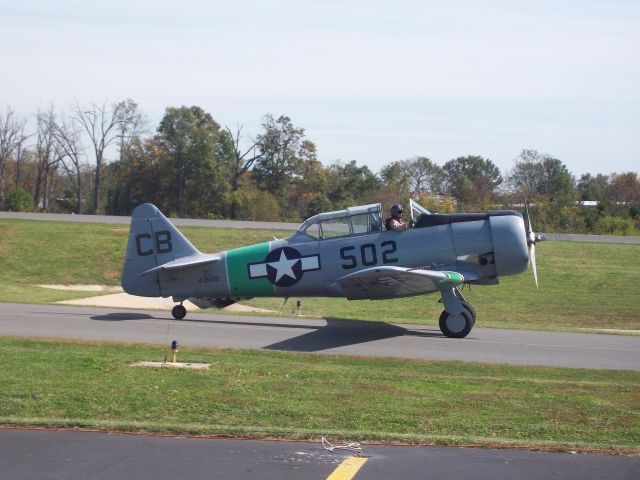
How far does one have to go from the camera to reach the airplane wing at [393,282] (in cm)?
1678

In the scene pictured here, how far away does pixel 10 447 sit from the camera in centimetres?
819

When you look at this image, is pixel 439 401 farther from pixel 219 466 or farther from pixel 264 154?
pixel 264 154

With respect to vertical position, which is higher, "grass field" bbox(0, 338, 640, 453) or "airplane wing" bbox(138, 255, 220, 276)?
"airplane wing" bbox(138, 255, 220, 276)

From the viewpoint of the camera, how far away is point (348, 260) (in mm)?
18719

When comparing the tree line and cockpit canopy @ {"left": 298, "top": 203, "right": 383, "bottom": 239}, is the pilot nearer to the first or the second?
cockpit canopy @ {"left": 298, "top": 203, "right": 383, "bottom": 239}

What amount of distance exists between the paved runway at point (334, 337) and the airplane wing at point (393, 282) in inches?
35.3

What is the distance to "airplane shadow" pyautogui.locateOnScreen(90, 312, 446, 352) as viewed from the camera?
16328 mm

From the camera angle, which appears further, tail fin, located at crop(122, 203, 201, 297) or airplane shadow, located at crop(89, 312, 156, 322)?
tail fin, located at crop(122, 203, 201, 297)

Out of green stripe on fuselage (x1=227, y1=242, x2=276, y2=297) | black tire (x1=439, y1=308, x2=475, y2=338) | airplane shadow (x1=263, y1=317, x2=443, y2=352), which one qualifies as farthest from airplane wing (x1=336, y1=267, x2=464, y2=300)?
green stripe on fuselage (x1=227, y1=242, x2=276, y2=297)

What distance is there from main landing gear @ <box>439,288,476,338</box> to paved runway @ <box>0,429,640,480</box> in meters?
9.62

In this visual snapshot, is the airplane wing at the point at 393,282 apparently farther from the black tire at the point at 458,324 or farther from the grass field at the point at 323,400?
A: the grass field at the point at 323,400

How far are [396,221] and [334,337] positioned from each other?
9.51 feet

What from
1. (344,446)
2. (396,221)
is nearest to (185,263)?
(396,221)

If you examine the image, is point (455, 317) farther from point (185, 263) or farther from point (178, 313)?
point (178, 313)
